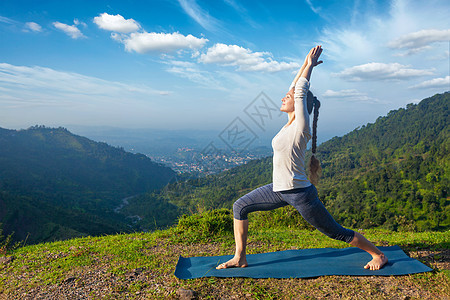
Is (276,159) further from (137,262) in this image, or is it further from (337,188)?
(337,188)

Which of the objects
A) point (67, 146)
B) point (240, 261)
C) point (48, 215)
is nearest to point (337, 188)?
point (48, 215)

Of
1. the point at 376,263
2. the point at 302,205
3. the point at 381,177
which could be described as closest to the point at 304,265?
the point at 376,263

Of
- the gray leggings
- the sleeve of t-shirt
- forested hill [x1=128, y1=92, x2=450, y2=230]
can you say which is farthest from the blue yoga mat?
forested hill [x1=128, y1=92, x2=450, y2=230]

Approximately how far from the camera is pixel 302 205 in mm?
3037

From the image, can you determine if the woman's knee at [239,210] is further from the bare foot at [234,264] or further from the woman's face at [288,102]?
the woman's face at [288,102]

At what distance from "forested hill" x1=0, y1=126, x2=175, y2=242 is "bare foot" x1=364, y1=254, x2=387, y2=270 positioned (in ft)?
123

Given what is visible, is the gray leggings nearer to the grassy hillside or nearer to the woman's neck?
the grassy hillside

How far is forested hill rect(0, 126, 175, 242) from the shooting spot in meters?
43.7

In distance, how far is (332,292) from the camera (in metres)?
2.96

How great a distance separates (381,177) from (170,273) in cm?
5351

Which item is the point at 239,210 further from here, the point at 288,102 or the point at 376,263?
the point at 376,263

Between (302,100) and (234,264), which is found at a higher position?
(302,100)

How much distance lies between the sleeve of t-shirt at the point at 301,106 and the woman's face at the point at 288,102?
0.54 feet

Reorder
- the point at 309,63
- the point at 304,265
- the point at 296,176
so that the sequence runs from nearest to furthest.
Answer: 1. the point at 296,176
2. the point at 309,63
3. the point at 304,265
